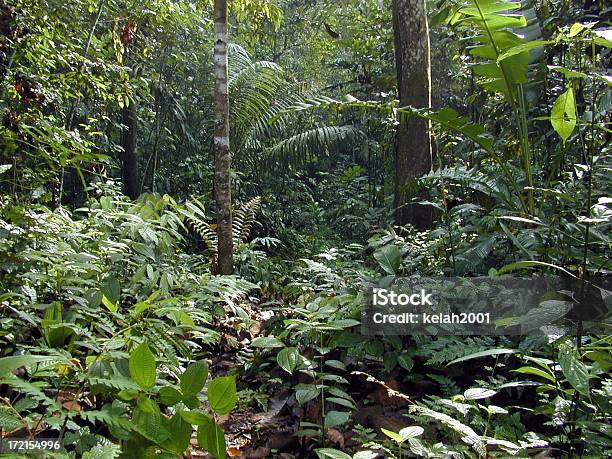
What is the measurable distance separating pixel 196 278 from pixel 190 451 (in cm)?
153

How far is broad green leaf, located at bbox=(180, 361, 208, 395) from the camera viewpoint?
1.53 metres

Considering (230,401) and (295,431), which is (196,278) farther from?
(230,401)

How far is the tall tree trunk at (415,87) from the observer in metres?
4.55

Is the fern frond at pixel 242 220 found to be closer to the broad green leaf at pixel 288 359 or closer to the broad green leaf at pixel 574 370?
the broad green leaf at pixel 288 359

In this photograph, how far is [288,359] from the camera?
213 centimetres

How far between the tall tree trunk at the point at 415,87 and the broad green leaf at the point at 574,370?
3124 mm

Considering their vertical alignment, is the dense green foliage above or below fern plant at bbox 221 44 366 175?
below

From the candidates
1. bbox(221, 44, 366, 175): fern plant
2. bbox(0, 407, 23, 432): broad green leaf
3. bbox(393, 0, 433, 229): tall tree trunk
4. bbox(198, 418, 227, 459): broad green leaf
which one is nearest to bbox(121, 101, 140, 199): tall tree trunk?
bbox(221, 44, 366, 175): fern plant

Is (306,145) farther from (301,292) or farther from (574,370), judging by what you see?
(574,370)

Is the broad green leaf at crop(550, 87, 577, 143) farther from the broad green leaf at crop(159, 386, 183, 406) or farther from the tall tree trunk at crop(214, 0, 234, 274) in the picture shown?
the tall tree trunk at crop(214, 0, 234, 274)

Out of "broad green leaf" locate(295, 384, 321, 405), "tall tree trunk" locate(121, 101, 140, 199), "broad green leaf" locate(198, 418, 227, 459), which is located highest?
"tall tree trunk" locate(121, 101, 140, 199)

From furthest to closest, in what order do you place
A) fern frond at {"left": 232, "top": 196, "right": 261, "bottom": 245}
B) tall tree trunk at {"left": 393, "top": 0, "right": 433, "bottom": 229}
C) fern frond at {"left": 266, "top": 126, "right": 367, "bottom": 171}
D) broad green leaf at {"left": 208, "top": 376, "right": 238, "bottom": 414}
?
fern frond at {"left": 266, "top": 126, "right": 367, "bottom": 171}
fern frond at {"left": 232, "top": 196, "right": 261, "bottom": 245}
tall tree trunk at {"left": 393, "top": 0, "right": 433, "bottom": 229}
broad green leaf at {"left": 208, "top": 376, "right": 238, "bottom": 414}

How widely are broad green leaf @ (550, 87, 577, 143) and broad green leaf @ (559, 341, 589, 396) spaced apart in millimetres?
954
